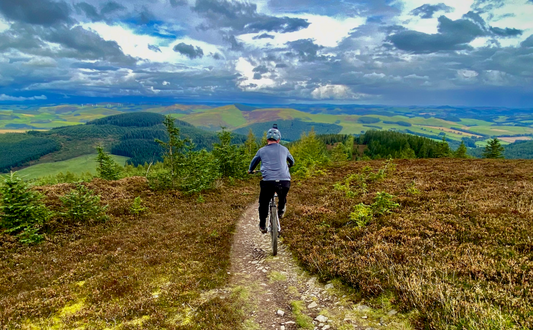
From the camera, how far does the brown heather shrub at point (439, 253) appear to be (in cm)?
455

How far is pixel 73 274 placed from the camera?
301 inches

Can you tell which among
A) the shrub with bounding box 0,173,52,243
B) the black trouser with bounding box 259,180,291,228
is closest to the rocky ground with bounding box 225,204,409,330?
the black trouser with bounding box 259,180,291,228

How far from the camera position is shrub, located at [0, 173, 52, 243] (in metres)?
10.0

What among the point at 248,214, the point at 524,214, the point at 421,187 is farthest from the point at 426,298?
the point at 248,214

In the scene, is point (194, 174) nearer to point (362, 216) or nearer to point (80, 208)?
point (80, 208)

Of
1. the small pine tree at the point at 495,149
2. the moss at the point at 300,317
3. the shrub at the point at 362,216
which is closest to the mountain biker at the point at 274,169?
the shrub at the point at 362,216

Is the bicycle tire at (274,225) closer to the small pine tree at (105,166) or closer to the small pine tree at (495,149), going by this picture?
the small pine tree at (105,166)

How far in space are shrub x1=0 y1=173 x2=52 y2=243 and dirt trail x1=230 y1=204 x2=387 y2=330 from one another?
328 inches

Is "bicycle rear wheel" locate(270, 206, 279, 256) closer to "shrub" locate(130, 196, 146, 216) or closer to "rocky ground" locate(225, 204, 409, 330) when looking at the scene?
"rocky ground" locate(225, 204, 409, 330)

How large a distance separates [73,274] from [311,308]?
7.17 m

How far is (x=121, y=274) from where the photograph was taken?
298 inches

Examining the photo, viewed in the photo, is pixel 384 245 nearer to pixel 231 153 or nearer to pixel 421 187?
pixel 421 187

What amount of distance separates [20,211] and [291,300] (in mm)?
11847

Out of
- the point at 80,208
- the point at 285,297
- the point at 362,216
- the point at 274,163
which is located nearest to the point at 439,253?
the point at 362,216
